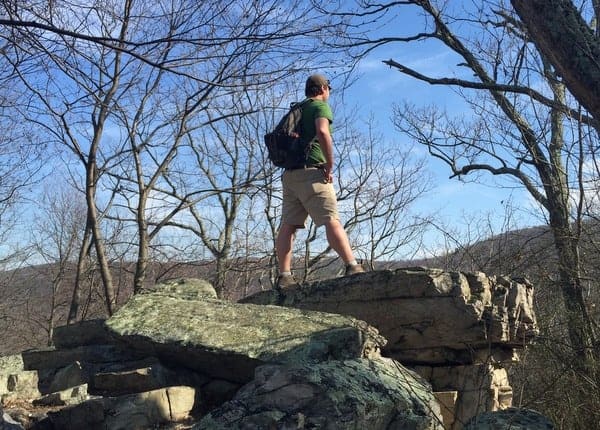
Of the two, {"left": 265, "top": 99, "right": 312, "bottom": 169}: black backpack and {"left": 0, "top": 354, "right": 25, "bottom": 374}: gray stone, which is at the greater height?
{"left": 265, "top": 99, "right": 312, "bottom": 169}: black backpack

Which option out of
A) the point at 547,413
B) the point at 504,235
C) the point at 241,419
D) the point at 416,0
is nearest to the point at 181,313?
the point at 241,419

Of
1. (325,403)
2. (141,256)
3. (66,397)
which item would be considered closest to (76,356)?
(66,397)

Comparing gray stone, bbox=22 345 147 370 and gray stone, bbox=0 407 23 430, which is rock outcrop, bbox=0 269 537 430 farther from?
gray stone, bbox=0 407 23 430

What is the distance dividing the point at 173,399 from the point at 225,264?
12.4 meters

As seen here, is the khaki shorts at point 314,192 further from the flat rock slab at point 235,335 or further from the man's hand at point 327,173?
the flat rock slab at point 235,335

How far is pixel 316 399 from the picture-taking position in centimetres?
308

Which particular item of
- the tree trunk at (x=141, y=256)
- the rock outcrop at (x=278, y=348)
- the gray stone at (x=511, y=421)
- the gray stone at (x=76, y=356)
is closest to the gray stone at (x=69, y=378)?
the rock outcrop at (x=278, y=348)

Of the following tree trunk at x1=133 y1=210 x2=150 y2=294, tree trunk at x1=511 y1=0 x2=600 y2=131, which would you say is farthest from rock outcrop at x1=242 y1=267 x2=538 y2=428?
tree trunk at x1=133 y1=210 x2=150 y2=294

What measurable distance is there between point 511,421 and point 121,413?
248 centimetres

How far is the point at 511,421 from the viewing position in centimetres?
338

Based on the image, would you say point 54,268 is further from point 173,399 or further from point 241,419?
point 241,419

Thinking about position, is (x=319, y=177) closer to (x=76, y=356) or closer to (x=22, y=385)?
(x=76, y=356)

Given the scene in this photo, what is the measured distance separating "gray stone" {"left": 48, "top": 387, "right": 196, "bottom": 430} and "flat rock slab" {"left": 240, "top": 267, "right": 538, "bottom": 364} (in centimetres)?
167

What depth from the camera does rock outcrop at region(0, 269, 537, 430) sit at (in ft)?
14.4
